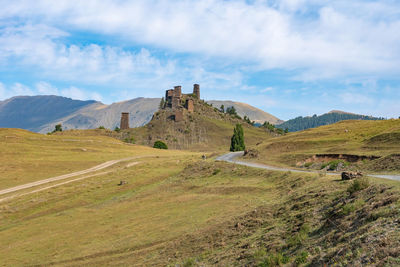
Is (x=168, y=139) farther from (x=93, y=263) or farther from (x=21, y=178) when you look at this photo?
(x=93, y=263)

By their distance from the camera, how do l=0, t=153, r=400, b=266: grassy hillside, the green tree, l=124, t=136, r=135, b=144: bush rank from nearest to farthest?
1. l=0, t=153, r=400, b=266: grassy hillside
2. the green tree
3. l=124, t=136, r=135, b=144: bush

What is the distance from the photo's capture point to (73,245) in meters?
25.4

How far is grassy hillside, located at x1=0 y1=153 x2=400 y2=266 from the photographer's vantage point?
13.7m

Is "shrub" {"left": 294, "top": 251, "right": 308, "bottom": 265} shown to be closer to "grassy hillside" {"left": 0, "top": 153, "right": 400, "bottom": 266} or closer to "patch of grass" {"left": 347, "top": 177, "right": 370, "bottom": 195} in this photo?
"grassy hillside" {"left": 0, "top": 153, "right": 400, "bottom": 266}

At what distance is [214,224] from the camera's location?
23203 mm

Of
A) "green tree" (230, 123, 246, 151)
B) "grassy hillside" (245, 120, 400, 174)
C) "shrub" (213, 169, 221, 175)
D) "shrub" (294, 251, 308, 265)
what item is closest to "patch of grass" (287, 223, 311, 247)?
"shrub" (294, 251, 308, 265)

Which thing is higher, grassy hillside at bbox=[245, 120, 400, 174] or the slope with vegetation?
grassy hillside at bbox=[245, 120, 400, 174]

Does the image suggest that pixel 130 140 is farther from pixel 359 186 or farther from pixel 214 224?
pixel 359 186

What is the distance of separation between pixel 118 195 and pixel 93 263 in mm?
25155

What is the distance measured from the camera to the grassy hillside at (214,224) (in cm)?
1366

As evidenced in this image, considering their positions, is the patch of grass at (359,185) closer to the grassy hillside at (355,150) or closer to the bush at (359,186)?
the bush at (359,186)

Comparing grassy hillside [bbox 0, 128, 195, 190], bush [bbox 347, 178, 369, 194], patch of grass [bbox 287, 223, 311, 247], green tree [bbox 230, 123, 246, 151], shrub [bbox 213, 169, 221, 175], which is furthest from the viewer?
green tree [bbox 230, 123, 246, 151]

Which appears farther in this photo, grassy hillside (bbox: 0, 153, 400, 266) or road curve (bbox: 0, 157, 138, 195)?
road curve (bbox: 0, 157, 138, 195)

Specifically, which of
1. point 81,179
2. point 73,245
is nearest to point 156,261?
point 73,245
